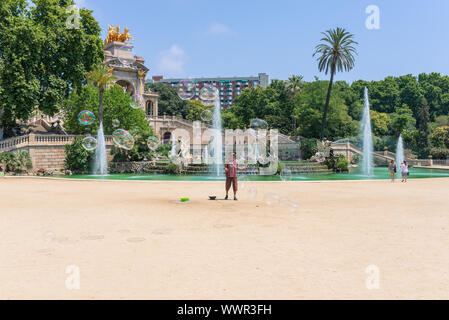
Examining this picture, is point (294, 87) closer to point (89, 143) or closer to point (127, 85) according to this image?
point (127, 85)

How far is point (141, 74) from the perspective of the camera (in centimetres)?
7594

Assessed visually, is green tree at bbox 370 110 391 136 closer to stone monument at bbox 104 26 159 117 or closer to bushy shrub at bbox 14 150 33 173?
stone monument at bbox 104 26 159 117

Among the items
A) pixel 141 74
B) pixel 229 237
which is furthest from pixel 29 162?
pixel 141 74

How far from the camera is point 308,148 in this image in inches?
1762

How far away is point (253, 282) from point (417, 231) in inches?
202

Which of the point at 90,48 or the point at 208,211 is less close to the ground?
the point at 90,48

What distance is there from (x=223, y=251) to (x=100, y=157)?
31.6 meters

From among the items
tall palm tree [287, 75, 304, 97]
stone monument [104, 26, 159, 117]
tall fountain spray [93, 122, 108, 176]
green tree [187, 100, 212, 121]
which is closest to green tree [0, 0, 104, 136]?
tall fountain spray [93, 122, 108, 176]

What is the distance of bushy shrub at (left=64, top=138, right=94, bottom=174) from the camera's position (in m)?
34.2

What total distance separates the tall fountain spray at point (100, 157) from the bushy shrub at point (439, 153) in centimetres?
4593

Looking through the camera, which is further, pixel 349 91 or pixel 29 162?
pixel 349 91
